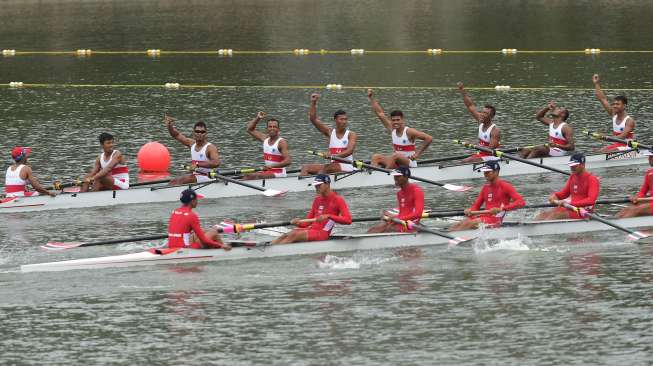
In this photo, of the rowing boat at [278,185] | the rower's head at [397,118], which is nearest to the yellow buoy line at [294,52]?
the rowing boat at [278,185]

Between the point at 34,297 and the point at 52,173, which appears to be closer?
the point at 34,297

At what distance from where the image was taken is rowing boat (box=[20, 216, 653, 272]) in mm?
20328

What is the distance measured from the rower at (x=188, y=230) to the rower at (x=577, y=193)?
5.98 m

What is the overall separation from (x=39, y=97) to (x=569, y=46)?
21.6m

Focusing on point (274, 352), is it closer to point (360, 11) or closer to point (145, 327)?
point (145, 327)

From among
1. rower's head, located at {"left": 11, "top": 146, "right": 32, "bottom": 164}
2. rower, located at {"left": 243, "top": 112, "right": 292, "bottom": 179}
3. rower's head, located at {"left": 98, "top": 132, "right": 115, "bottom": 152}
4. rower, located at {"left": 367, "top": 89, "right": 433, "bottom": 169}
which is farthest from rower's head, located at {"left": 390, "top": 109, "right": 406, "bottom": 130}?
rower's head, located at {"left": 11, "top": 146, "right": 32, "bottom": 164}

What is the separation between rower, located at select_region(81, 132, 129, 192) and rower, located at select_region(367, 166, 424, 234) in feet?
20.1

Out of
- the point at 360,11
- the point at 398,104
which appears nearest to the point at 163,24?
the point at 360,11

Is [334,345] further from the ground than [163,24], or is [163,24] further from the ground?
[163,24]

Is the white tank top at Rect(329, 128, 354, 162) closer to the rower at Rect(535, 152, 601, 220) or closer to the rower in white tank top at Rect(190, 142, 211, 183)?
the rower in white tank top at Rect(190, 142, 211, 183)

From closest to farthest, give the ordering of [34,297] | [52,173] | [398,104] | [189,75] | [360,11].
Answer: [34,297] < [52,173] < [398,104] < [189,75] < [360,11]

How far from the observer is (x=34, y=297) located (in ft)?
62.7

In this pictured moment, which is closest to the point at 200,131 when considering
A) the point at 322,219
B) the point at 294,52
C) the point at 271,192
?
the point at 271,192

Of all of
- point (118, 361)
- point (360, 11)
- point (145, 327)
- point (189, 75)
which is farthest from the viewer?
point (360, 11)
